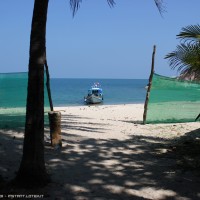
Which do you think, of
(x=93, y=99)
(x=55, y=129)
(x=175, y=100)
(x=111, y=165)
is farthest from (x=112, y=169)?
(x=93, y=99)

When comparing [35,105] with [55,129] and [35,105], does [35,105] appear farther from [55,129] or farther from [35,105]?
[55,129]

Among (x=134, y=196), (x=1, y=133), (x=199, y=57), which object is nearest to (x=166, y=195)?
(x=134, y=196)

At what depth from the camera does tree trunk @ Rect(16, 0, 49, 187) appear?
538cm

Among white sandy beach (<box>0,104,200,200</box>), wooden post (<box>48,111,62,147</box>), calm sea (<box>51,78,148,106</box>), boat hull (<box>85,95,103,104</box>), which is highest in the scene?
wooden post (<box>48,111,62,147</box>)

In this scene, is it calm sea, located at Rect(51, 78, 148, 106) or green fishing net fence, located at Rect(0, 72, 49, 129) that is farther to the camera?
calm sea, located at Rect(51, 78, 148, 106)

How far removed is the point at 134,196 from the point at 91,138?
5.10 metres

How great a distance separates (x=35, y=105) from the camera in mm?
5395

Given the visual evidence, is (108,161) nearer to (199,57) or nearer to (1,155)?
(1,155)

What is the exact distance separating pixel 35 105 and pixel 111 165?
7.71 ft

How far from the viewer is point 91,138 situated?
34.0 ft

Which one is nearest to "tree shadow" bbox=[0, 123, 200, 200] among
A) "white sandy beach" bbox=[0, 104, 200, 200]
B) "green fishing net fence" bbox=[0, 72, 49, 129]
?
"white sandy beach" bbox=[0, 104, 200, 200]

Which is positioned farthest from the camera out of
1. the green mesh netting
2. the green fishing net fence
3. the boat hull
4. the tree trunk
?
the boat hull

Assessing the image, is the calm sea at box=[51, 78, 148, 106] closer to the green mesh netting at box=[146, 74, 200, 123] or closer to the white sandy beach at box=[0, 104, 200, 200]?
the green mesh netting at box=[146, 74, 200, 123]

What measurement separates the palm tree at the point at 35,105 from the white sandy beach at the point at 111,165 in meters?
0.32
